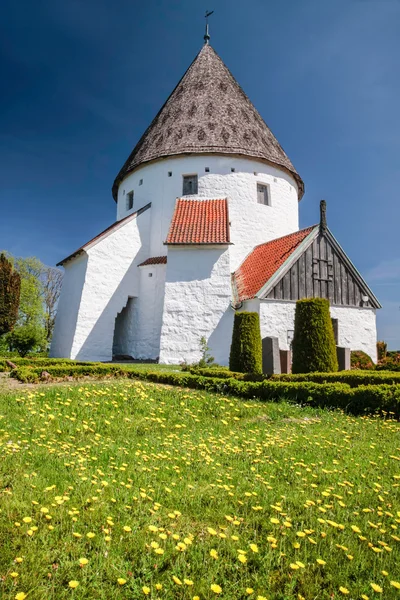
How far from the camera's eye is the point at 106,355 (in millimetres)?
19938

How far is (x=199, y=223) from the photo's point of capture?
20344mm

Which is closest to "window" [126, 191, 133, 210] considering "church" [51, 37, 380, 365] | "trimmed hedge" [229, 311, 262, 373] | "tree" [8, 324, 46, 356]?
"church" [51, 37, 380, 365]

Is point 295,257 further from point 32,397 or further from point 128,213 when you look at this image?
point 32,397

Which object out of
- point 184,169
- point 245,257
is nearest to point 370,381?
point 245,257

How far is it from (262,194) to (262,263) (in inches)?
222

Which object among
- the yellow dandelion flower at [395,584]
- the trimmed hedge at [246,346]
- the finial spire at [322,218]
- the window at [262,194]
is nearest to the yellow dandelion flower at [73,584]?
the yellow dandelion flower at [395,584]

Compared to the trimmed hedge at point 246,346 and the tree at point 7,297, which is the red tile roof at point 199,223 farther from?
the tree at point 7,297

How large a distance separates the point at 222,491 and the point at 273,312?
13737 millimetres

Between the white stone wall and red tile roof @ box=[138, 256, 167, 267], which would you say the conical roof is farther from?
the white stone wall

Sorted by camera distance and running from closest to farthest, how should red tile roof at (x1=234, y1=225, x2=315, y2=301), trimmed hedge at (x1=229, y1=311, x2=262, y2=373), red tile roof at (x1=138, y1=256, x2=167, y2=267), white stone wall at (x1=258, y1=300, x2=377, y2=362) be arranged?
trimmed hedge at (x1=229, y1=311, x2=262, y2=373)
white stone wall at (x1=258, y1=300, x2=377, y2=362)
red tile roof at (x1=234, y1=225, x2=315, y2=301)
red tile roof at (x1=138, y1=256, x2=167, y2=267)

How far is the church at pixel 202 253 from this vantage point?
18359 mm

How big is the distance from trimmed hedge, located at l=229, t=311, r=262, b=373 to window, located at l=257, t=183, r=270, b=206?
1169 cm

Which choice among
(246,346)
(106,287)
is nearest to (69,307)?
(106,287)

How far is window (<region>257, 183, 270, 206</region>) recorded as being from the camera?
2329 centimetres
